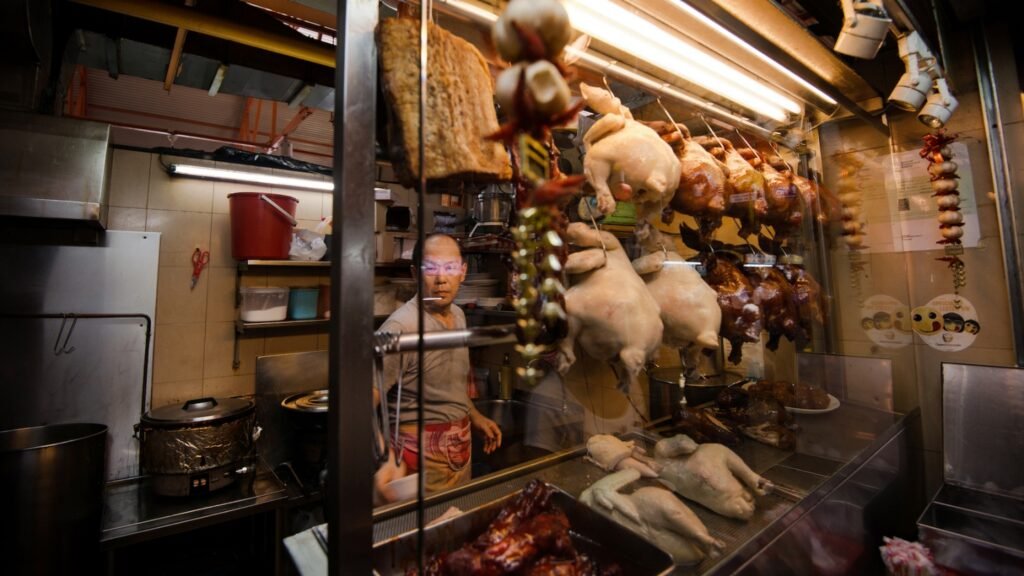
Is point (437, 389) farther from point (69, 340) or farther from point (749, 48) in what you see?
point (69, 340)

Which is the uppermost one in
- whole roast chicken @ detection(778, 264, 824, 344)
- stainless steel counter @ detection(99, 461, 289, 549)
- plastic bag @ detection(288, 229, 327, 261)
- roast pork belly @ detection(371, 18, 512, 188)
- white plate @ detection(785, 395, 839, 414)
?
plastic bag @ detection(288, 229, 327, 261)

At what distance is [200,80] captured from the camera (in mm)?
2768

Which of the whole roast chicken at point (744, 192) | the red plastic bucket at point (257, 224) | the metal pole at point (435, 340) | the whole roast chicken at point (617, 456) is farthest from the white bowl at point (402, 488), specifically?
the red plastic bucket at point (257, 224)

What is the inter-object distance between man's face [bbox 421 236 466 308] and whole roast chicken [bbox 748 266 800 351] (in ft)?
5.08

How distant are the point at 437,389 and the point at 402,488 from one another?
51cm

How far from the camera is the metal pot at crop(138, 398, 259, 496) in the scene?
8.55 ft

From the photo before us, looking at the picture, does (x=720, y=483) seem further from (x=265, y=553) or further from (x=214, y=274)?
(x=214, y=274)

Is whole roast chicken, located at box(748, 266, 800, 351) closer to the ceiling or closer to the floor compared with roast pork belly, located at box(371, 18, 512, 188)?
closer to the floor

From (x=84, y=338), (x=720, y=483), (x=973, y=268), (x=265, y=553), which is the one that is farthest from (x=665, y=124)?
(x=84, y=338)

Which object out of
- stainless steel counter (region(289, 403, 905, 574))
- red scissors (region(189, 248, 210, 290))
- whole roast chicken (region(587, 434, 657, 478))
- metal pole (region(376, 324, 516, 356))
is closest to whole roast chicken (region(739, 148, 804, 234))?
stainless steel counter (region(289, 403, 905, 574))

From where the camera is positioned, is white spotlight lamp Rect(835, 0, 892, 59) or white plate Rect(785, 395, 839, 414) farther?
white plate Rect(785, 395, 839, 414)

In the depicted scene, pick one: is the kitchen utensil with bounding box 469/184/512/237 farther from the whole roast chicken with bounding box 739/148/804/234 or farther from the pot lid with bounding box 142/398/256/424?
the pot lid with bounding box 142/398/256/424

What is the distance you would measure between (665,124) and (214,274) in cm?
401

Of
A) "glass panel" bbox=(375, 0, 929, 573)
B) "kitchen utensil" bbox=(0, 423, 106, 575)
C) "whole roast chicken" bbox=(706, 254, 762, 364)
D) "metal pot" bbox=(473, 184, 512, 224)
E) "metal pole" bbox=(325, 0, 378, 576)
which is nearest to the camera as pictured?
"metal pole" bbox=(325, 0, 378, 576)
